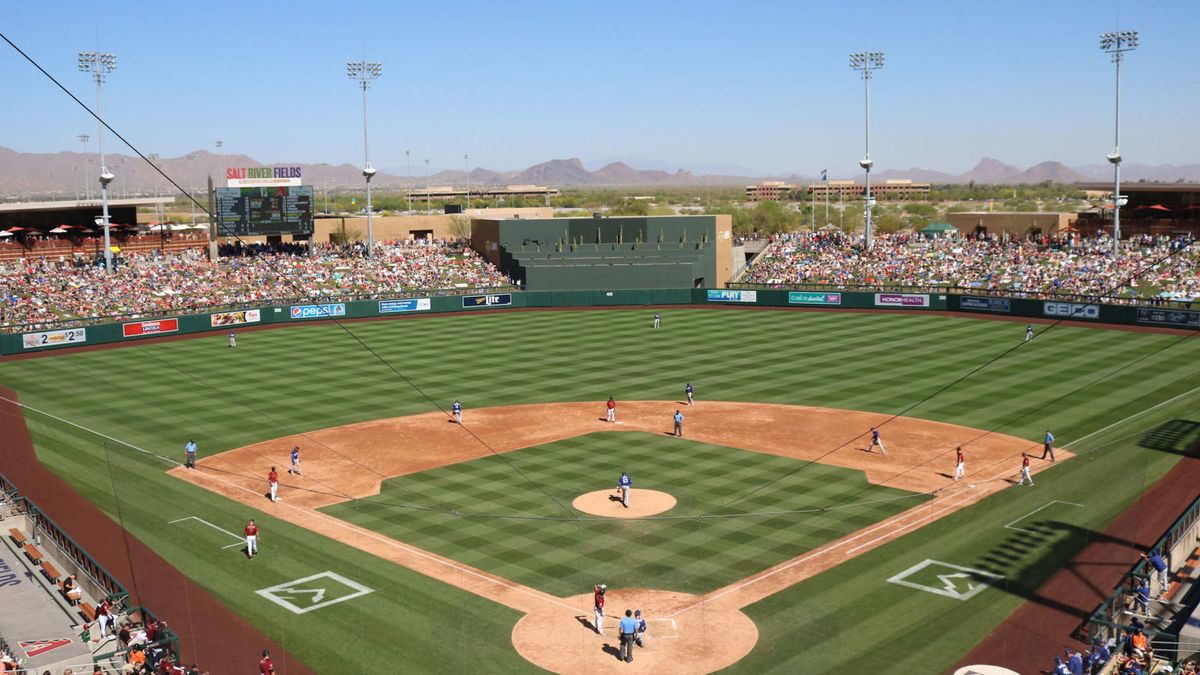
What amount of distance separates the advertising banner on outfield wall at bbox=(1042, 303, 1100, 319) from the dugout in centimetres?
2895

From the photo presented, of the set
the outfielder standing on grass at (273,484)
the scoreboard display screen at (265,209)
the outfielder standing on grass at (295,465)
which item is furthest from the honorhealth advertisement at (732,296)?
the outfielder standing on grass at (273,484)

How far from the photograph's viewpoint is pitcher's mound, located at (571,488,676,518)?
1139 inches

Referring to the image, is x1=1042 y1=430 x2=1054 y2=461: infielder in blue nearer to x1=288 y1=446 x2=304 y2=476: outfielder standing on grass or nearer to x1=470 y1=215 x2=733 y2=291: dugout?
x1=288 y1=446 x2=304 y2=476: outfielder standing on grass

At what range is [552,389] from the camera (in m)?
48.0

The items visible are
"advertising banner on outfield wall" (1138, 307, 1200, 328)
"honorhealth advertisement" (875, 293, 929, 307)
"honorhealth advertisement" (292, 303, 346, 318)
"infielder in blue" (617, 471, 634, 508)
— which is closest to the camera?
"infielder in blue" (617, 471, 634, 508)

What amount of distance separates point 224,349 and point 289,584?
39946 millimetres

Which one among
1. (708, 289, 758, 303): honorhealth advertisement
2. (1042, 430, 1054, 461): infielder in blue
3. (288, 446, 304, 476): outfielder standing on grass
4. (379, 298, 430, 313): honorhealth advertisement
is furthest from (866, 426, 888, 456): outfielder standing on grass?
(379, 298, 430, 313): honorhealth advertisement

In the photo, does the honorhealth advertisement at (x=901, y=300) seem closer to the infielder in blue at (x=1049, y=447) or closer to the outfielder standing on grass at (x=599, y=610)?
the infielder in blue at (x=1049, y=447)

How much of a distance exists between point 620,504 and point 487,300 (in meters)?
51.2

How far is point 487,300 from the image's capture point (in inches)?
3120

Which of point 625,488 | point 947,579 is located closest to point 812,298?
point 625,488

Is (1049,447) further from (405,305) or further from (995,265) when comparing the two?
(405,305)

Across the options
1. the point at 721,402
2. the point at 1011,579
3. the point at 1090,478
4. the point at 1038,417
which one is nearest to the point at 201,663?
the point at 1011,579

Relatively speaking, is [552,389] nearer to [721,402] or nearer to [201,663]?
[721,402]
